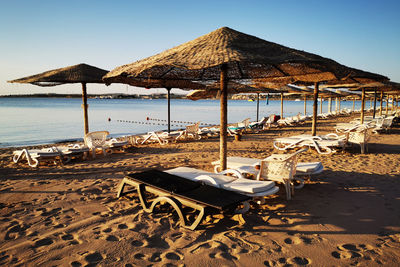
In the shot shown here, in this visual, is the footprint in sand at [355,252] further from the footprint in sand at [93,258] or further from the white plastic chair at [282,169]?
the footprint in sand at [93,258]

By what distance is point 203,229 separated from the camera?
301cm

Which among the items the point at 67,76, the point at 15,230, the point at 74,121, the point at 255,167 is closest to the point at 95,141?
the point at 67,76

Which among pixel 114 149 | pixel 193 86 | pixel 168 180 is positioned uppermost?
pixel 193 86

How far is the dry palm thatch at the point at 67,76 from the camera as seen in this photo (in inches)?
273

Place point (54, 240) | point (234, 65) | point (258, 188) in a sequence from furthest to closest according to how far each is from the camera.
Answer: point (234, 65), point (258, 188), point (54, 240)

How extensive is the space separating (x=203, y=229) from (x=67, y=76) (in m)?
6.24

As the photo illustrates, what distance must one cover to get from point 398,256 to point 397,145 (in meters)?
7.85

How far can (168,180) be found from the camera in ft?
12.2

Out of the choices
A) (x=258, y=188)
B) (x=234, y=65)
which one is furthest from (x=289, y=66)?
(x=258, y=188)

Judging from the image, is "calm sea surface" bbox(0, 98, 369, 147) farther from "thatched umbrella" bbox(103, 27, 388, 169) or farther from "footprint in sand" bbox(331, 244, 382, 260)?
"footprint in sand" bbox(331, 244, 382, 260)

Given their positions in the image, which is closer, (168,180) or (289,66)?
Answer: (168,180)

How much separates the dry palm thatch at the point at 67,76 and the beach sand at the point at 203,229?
3103 millimetres

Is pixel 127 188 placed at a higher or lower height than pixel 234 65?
lower

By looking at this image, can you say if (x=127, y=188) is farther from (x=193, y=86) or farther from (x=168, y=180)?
(x=193, y=86)
